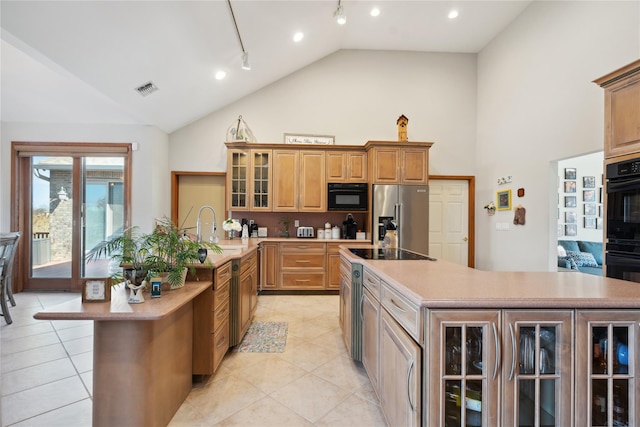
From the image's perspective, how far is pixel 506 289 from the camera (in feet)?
4.23

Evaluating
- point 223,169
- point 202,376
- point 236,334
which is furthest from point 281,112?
point 202,376

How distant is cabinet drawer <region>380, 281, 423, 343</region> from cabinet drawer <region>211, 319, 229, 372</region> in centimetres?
132

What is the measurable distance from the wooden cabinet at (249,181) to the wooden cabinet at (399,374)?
11.7ft

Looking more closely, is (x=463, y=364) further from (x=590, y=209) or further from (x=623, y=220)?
(x=590, y=209)

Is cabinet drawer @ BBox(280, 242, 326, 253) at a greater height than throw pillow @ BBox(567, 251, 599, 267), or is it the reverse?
cabinet drawer @ BBox(280, 242, 326, 253)

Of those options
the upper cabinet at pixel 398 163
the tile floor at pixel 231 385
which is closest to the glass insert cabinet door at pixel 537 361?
the tile floor at pixel 231 385

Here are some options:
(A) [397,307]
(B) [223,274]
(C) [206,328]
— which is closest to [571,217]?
(A) [397,307]

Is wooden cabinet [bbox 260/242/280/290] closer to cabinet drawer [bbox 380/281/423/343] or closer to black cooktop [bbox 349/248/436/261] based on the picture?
black cooktop [bbox 349/248/436/261]

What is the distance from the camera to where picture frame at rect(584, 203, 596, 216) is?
545cm

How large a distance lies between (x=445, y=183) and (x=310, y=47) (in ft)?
11.2

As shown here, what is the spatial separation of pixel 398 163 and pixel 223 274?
344 cm

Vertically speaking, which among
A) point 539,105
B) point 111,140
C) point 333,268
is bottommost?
point 333,268

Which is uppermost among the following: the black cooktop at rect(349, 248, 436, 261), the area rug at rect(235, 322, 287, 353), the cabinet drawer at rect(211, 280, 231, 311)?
the black cooktop at rect(349, 248, 436, 261)

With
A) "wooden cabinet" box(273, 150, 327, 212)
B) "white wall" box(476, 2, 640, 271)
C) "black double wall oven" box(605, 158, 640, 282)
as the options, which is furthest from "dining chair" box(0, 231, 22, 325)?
"white wall" box(476, 2, 640, 271)
